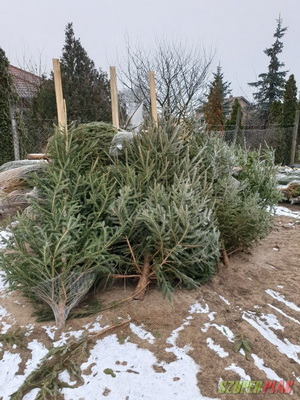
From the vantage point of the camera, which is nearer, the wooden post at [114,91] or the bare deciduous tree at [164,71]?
the wooden post at [114,91]

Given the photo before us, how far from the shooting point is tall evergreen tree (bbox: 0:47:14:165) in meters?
5.26

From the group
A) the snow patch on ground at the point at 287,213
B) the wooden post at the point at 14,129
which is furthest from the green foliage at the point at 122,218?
the wooden post at the point at 14,129

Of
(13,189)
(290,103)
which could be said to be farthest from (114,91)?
(290,103)

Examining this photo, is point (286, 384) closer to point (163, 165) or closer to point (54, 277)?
point (54, 277)

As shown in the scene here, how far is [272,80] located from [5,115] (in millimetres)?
17780

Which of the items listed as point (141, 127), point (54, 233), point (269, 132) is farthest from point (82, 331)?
point (269, 132)

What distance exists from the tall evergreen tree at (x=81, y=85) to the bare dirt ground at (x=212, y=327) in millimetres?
7316

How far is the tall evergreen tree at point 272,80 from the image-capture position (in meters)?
17.9

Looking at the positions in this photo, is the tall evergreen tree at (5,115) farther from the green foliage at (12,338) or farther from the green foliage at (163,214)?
the green foliage at (12,338)

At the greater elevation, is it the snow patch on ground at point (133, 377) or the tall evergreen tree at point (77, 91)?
the tall evergreen tree at point (77, 91)

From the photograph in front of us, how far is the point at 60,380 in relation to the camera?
128 centimetres

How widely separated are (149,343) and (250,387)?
0.52 meters

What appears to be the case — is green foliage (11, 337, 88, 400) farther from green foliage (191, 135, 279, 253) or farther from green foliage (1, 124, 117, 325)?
green foliage (191, 135, 279, 253)

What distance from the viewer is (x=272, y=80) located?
18016mm
